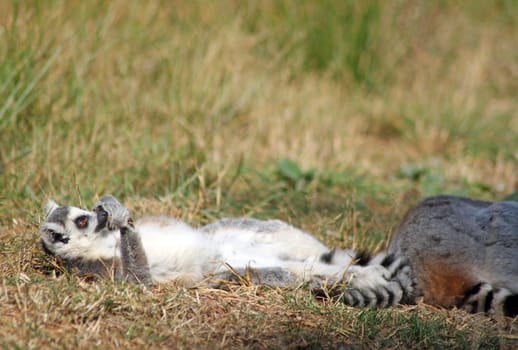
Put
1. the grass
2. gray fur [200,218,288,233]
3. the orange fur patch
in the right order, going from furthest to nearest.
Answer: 1. gray fur [200,218,288,233]
2. the orange fur patch
3. the grass

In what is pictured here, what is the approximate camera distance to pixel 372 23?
7.46 meters

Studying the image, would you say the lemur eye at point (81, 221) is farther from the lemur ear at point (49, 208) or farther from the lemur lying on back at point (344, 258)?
the lemur ear at point (49, 208)

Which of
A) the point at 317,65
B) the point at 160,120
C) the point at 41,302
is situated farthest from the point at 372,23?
the point at 41,302

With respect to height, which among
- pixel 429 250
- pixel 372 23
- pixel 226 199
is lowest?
pixel 226 199

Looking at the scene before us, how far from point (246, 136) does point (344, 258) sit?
9.06 ft

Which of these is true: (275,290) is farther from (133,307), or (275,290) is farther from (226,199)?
(226,199)

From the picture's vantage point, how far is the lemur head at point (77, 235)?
3244 millimetres

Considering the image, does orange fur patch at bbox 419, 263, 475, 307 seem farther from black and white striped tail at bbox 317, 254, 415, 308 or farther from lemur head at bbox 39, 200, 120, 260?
lemur head at bbox 39, 200, 120, 260

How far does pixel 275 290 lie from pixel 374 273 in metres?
0.54

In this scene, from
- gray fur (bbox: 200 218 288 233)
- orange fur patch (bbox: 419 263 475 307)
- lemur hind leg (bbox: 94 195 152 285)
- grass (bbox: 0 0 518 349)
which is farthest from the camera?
gray fur (bbox: 200 218 288 233)

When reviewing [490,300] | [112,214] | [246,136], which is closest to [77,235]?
[112,214]

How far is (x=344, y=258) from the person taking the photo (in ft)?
11.8

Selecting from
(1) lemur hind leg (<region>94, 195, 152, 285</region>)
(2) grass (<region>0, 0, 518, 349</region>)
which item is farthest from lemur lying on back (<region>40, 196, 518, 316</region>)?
(2) grass (<region>0, 0, 518, 349</region>)

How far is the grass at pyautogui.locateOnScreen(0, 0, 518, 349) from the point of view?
287 cm
